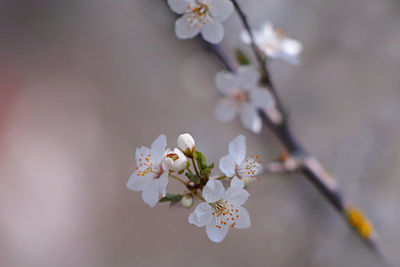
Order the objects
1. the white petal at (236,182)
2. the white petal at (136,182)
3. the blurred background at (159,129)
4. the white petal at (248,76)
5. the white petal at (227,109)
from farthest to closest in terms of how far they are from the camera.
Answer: the blurred background at (159,129)
the white petal at (227,109)
the white petal at (248,76)
the white petal at (136,182)
the white petal at (236,182)

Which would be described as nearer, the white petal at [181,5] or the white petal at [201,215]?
the white petal at [201,215]

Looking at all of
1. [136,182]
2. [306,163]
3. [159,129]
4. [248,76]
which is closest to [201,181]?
[136,182]

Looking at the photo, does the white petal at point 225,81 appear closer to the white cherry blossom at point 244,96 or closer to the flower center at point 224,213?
the white cherry blossom at point 244,96

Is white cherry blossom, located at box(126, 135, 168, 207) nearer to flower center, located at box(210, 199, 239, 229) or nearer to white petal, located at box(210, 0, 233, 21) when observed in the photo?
flower center, located at box(210, 199, 239, 229)

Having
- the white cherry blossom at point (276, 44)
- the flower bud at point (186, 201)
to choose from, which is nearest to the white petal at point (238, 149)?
the flower bud at point (186, 201)

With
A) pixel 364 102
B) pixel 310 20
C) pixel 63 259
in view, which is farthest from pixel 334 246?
pixel 63 259

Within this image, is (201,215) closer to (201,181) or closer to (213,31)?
(201,181)

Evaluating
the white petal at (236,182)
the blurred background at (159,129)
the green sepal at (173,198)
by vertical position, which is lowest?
the blurred background at (159,129)
